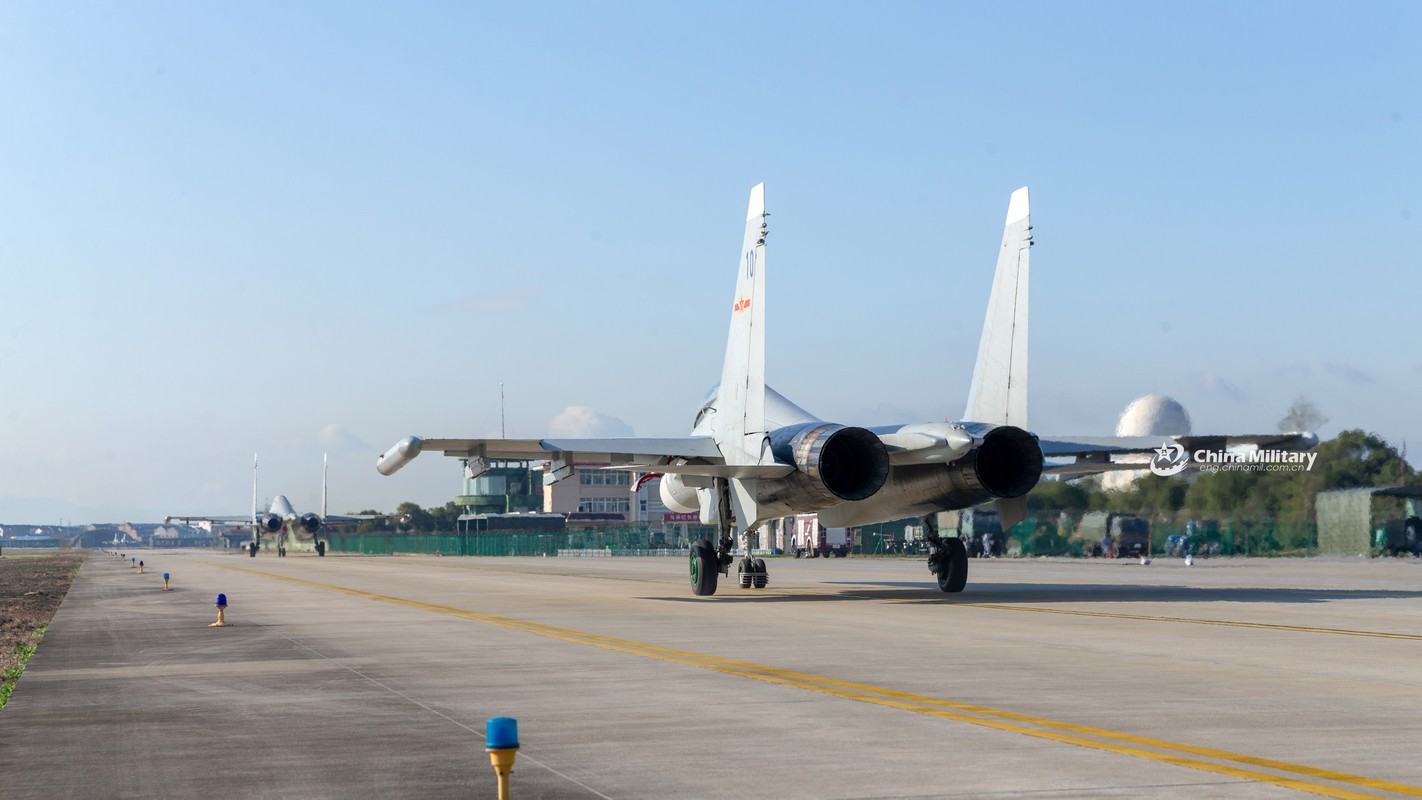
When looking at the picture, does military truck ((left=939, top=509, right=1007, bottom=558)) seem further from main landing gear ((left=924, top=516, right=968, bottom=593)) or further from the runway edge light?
the runway edge light

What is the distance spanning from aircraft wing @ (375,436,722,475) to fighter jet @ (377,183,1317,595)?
Result: 3 centimetres

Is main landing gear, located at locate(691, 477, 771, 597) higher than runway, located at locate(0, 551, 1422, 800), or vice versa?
main landing gear, located at locate(691, 477, 771, 597)

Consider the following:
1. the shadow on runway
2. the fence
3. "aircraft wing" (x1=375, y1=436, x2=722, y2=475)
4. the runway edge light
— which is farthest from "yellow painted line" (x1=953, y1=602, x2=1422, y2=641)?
the fence

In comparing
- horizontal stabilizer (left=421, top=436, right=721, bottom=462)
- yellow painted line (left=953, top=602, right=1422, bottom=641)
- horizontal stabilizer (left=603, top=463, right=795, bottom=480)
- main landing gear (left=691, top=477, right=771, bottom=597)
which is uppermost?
horizontal stabilizer (left=421, top=436, right=721, bottom=462)

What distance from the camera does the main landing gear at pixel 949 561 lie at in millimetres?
29500

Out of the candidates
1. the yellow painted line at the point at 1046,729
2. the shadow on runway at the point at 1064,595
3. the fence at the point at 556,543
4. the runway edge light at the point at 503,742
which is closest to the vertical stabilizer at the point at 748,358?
the shadow on runway at the point at 1064,595

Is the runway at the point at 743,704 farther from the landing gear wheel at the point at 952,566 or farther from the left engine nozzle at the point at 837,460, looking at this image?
the landing gear wheel at the point at 952,566

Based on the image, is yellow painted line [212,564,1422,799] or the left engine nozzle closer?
yellow painted line [212,564,1422,799]

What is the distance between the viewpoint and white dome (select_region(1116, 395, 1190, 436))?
104375 mm

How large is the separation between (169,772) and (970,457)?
60.9 feet

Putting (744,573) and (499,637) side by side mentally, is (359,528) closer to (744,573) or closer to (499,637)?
(744,573)

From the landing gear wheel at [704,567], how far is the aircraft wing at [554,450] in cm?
197

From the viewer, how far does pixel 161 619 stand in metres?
25.4

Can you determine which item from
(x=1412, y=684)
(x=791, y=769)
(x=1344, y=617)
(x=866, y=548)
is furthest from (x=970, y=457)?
(x=866, y=548)
